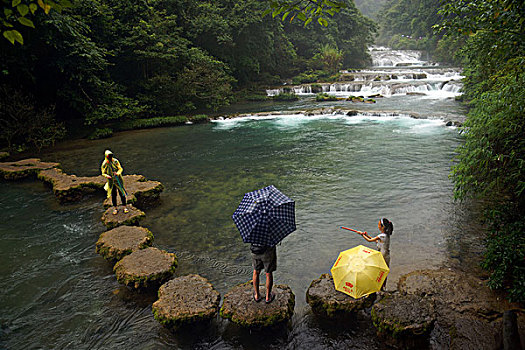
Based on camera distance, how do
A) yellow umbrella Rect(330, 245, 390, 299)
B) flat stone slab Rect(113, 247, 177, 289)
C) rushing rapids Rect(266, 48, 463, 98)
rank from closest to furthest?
yellow umbrella Rect(330, 245, 390, 299)
flat stone slab Rect(113, 247, 177, 289)
rushing rapids Rect(266, 48, 463, 98)

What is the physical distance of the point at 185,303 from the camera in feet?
15.2

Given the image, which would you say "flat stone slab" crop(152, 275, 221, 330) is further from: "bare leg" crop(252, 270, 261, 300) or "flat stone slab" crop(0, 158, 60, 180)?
"flat stone slab" crop(0, 158, 60, 180)

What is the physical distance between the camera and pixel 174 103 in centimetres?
2309

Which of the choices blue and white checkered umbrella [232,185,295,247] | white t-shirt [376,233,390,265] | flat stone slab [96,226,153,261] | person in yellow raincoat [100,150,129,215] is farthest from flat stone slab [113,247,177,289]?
white t-shirt [376,233,390,265]

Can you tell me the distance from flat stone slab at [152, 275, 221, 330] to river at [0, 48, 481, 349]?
0.33 m

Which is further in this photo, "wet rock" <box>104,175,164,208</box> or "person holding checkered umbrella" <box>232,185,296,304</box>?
"wet rock" <box>104,175,164,208</box>

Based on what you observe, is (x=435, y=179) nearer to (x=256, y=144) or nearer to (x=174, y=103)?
(x=256, y=144)

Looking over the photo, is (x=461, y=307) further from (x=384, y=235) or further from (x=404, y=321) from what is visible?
(x=384, y=235)

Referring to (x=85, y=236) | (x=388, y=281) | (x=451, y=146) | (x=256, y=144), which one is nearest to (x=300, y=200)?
(x=388, y=281)

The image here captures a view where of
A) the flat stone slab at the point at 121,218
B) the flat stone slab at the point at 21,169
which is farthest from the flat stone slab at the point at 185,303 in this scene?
the flat stone slab at the point at 21,169

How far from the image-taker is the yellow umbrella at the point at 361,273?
4316 mm

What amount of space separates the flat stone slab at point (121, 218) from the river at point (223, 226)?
1.76 feet

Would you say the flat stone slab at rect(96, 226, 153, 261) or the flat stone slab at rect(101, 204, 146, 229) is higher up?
the flat stone slab at rect(101, 204, 146, 229)

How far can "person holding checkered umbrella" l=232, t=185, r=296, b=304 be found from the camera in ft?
13.6
